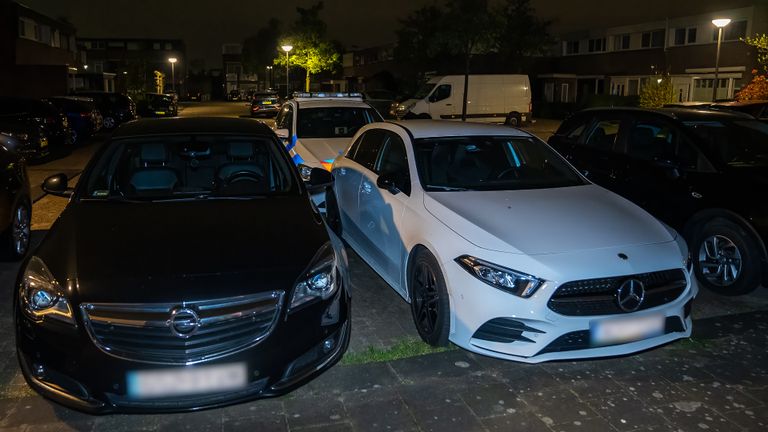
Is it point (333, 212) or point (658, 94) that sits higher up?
point (658, 94)

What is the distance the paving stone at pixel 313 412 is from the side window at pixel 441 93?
22296 mm

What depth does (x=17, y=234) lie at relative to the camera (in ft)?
21.7

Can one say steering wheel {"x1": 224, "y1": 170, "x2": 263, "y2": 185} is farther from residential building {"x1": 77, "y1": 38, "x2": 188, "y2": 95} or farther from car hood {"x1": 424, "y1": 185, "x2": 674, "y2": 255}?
residential building {"x1": 77, "y1": 38, "x2": 188, "y2": 95}

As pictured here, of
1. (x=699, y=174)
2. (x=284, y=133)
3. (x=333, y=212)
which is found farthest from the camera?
(x=284, y=133)

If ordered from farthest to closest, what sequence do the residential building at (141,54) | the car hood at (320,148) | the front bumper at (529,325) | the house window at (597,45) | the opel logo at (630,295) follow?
the residential building at (141,54) < the house window at (597,45) < the car hood at (320,148) < the opel logo at (630,295) < the front bumper at (529,325)

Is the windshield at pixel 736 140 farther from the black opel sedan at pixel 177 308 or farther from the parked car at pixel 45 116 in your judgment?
the parked car at pixel 45 116

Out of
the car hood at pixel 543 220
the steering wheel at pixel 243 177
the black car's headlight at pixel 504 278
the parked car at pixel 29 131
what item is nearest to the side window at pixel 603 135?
the car hood at pixel 543 220

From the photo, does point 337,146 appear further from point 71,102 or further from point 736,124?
point 71,102

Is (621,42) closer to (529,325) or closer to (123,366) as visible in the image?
(529,325)

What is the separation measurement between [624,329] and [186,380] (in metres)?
2.66

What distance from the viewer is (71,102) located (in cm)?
2044

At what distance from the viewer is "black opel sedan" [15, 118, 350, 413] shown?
319cm

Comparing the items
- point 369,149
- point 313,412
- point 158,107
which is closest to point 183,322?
point 313,412

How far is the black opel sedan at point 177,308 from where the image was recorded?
10.5 ft
